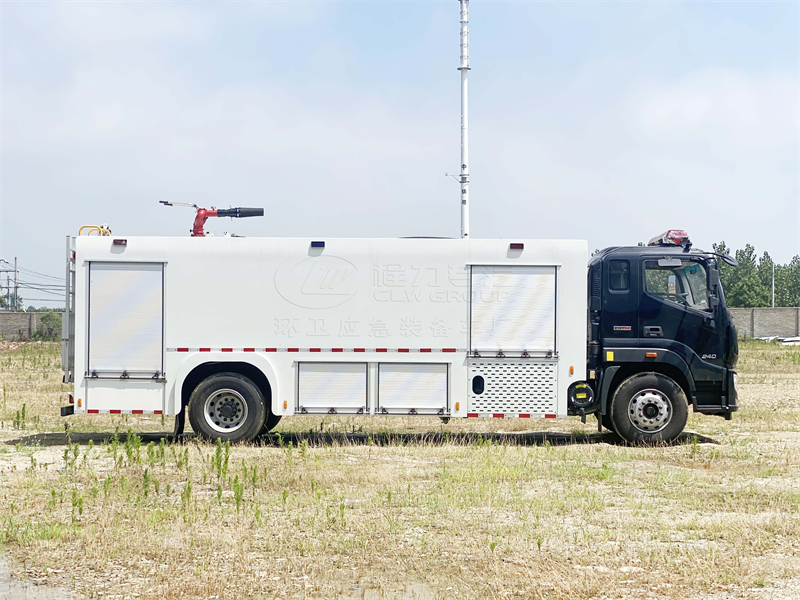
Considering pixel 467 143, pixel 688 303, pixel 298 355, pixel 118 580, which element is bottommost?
pixel 118 580

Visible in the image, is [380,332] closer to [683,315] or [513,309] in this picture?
[513,309]

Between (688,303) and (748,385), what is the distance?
10.6m

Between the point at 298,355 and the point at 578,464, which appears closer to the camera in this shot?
the point at 578,464

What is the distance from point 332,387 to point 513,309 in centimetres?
275

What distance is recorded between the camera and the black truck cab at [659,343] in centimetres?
1238

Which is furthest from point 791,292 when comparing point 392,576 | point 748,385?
point 392,576

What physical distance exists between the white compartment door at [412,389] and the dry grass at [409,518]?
21.0 inches

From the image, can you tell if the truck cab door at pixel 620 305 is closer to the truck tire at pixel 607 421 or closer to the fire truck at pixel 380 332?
the fire truck at pixel 380 332

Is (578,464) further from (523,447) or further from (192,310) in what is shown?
(192,310)

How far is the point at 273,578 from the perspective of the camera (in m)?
6.08

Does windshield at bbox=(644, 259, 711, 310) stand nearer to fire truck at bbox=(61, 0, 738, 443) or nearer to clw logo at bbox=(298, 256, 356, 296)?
fire truck at bbox=(61, 0, 738, 443)

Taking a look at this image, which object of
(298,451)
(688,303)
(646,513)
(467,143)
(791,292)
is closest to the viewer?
(646,513)

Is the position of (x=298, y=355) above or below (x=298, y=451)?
above

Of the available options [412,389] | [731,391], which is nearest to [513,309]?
[412,389]
